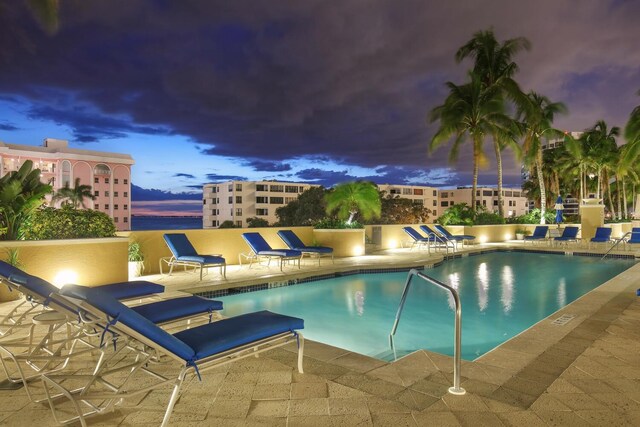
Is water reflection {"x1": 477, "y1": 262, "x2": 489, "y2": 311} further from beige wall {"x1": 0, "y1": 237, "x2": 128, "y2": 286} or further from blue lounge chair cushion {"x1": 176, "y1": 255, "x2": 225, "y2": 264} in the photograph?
beige wall {"x1": 0, "y1": 237, "x2": 128, "y2": 286}

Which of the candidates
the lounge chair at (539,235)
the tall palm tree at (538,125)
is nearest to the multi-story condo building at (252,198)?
the tall palm tree at (538,125)

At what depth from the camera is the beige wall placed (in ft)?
19.9

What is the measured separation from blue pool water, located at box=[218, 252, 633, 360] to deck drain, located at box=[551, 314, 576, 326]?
76cm

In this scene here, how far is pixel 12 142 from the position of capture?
50.1 metres

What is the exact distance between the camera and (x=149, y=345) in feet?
8.00

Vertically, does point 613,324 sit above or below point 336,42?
below

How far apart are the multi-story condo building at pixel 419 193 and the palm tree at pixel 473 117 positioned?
201 feet

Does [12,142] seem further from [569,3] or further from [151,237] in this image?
[569,3]

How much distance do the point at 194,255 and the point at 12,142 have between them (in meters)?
56.0

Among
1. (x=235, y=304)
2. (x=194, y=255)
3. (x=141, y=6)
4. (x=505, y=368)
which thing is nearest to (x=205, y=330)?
(x=505, y=368)

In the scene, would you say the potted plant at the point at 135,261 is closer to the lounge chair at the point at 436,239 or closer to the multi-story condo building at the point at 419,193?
the lounge chair at the point at 436,239

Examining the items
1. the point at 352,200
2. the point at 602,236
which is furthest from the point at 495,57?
the point at 352,200

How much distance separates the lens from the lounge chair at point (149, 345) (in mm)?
2283

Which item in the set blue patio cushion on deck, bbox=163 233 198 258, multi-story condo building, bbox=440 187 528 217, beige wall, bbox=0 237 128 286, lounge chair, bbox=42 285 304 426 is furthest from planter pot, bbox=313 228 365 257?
multi-story condo building, bbox=440 187 528 217
